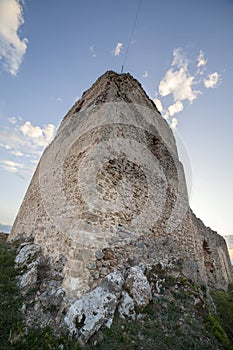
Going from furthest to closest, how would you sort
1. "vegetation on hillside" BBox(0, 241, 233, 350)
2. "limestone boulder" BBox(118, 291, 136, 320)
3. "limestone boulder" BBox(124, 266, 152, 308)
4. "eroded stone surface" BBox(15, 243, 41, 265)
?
"eroded stone surface" BBox(15, 243, 41, 265), "limestone boulder" BBox(124, 266, 152, 308), "limestone boulder" BBox(118, 291, 136, 320), "vegetation on hillside" BBox(0, 241, 233, 350)

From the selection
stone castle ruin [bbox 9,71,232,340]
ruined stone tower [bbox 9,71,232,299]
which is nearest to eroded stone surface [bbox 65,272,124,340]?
stone castle ruin [bbox 9,71,232,340]

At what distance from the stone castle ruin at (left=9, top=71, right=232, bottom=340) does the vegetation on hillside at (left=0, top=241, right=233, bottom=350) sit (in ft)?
1.16

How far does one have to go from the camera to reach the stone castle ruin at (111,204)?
160 inches

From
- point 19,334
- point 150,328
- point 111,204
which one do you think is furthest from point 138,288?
point 19,334

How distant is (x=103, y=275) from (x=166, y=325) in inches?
58.3

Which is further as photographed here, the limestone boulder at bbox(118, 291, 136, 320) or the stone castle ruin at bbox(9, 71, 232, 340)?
the stone castle ruin at bbox(9, 71, 232, 340)

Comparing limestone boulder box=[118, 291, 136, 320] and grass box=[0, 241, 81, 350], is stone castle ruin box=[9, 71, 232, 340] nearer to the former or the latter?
limestone boulder box=[118, 291, 136, 320]

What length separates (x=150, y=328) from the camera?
3.45 m

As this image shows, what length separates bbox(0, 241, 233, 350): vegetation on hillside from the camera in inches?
114

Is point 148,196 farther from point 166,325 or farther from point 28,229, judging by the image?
point 28,229

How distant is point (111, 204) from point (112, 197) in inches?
8.0

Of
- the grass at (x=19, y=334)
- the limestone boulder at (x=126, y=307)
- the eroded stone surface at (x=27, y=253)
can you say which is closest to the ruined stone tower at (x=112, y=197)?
the eroded stone surface at (x=27, y=253)

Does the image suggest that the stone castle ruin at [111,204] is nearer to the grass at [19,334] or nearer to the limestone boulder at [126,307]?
the limestone boulder at [126,307]

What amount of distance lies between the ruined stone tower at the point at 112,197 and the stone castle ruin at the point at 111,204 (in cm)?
2
